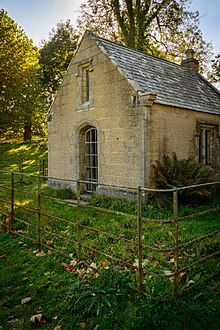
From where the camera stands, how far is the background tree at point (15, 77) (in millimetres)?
22656

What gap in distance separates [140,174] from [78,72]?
5.71 m

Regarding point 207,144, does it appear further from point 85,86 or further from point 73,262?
point 73,262

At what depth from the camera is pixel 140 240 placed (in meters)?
3.92

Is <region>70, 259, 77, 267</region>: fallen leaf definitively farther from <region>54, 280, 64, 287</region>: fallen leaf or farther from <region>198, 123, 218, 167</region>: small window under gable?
<region>198, 123, 218, 167</region>: small window under gable

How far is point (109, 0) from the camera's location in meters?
23.5

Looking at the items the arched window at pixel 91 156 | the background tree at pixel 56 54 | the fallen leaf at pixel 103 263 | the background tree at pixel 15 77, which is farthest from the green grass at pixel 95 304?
the background tree at pixel 56 54

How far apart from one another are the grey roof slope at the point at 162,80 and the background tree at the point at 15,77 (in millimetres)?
14142

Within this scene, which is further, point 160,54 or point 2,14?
point 160,54

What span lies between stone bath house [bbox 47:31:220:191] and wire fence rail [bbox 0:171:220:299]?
6.32ft

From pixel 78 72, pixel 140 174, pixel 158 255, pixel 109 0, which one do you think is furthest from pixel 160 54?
pixel 158 255

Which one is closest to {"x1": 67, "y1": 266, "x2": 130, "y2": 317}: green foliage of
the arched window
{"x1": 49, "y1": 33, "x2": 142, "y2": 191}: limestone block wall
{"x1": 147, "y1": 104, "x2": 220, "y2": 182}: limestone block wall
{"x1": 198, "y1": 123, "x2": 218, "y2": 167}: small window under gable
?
{"x1": 49, "y1": 33, "x2": 142, "y2": 191}: limestone block wall

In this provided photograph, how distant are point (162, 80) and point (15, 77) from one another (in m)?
A: 16.0

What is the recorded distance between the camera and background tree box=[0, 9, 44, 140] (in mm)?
22656

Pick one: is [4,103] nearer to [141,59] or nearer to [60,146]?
[60,146]
